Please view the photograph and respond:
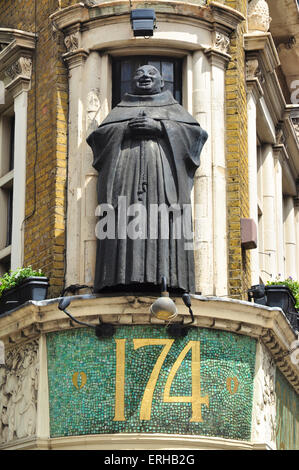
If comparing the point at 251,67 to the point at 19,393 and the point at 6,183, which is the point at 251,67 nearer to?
the point at 6,183

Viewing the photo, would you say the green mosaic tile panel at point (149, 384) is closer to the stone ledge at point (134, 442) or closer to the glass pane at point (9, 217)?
the stone ledge at point (134, 442)

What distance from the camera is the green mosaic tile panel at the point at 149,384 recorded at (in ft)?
60.8

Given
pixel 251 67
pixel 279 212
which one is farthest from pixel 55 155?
pixel 279 212

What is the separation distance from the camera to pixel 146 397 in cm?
1858

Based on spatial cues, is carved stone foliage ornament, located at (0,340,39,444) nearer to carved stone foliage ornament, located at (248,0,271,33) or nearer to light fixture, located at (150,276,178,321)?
light fixture, located at (150,276,178,321)

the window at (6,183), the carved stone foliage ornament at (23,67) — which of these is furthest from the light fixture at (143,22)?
the window at (6,183)

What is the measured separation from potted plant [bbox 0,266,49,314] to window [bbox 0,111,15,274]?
1.61 meters

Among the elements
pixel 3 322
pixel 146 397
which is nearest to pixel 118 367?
pixel 146 397

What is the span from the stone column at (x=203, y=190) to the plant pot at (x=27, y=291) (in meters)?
2.18

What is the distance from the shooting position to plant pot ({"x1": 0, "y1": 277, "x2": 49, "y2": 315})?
19469mm

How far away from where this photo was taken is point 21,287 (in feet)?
64.8

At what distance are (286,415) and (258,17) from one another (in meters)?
6.45

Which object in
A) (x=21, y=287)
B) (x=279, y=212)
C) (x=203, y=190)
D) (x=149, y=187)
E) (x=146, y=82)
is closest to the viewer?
(x=149, y=187)

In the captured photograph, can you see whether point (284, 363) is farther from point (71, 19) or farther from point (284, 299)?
point (71, 19)
